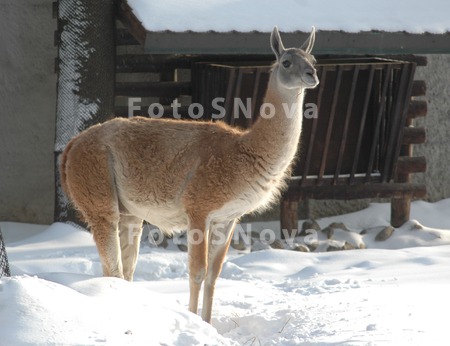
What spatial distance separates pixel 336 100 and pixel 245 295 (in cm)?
352

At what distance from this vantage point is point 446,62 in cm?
1373

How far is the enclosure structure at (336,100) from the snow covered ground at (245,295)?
566 mm

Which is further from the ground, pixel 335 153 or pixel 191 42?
pixel 191 42

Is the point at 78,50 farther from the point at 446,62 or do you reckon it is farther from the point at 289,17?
the point at 446,62

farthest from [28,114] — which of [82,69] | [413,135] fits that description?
[413,135]

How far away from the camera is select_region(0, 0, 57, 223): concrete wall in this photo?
12312mm

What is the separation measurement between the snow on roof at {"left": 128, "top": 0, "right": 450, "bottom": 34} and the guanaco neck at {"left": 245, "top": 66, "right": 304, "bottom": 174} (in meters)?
2.86

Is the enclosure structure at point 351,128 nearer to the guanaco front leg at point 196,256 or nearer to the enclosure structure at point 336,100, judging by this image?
the enclosure structure at point 336,100

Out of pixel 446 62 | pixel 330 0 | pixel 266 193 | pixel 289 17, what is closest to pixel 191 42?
pixel 289 17

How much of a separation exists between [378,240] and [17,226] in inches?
150

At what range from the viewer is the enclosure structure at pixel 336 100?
11.2m

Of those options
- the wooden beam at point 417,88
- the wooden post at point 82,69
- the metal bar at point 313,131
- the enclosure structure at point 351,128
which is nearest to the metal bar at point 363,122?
the enclosure structure at point 351,128

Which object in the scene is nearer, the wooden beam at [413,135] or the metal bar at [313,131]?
the metal bar at [313,131]

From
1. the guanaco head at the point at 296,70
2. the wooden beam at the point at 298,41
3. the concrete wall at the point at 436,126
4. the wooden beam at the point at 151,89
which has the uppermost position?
the guanaco head at the point at 296,70
